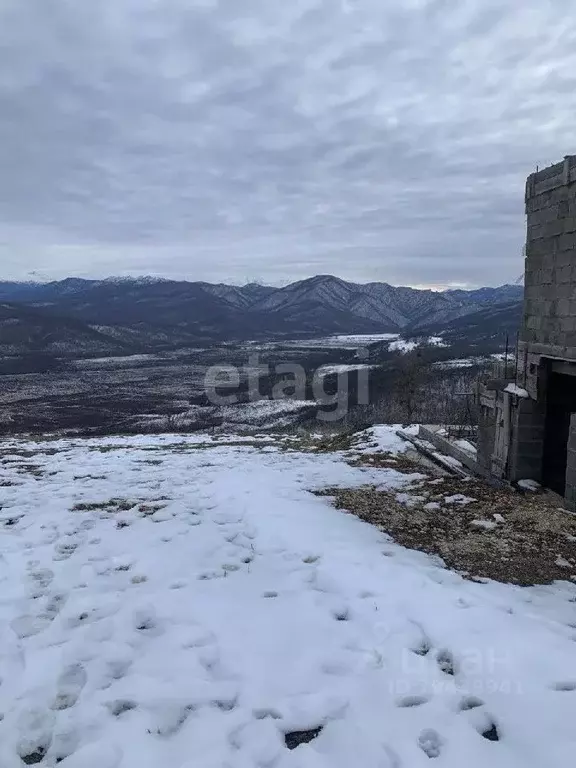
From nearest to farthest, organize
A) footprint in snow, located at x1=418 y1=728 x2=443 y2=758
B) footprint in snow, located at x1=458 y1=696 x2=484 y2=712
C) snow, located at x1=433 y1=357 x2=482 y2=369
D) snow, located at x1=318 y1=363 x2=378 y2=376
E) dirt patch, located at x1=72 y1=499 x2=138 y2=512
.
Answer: footprint in snow, located at x1=418 y1=728 x2=443 y2=758 → footprint in snow, located at x1=458 y1=696 x2=484 y2=712 → dirt patch, located at x1=72 y1=499 x2=138 y2=512 → snow, located at x1=433 y1=357 x2=482 y2=369 → snow, located at x1=318 y1=363 x2=378 y2=376

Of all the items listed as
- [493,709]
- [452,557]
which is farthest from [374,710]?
[452,557]

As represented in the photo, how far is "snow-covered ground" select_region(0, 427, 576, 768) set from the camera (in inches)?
120

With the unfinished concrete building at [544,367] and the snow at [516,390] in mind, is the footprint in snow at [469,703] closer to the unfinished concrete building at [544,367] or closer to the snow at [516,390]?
the unfinished concrete building at [544,367]

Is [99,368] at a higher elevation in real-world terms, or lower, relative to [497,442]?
lower

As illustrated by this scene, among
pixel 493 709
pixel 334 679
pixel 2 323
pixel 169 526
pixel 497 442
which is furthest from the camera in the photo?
pixel 2 323

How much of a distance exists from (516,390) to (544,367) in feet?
2.27

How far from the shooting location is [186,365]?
11450 cm

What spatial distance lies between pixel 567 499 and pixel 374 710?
5.83m

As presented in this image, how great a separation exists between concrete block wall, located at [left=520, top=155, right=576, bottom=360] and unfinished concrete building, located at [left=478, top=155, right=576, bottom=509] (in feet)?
0.05

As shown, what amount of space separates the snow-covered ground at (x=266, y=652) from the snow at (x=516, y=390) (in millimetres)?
4112

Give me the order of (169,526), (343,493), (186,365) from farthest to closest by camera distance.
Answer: (186,365), (343,493), (169,526)

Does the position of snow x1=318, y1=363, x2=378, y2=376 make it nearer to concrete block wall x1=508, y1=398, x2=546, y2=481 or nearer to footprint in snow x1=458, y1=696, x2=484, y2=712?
concrete block wall x1=508, y1=398, x2=546, y2=481

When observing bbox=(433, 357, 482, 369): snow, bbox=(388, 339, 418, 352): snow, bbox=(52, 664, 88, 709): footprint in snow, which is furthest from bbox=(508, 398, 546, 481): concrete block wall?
bbox=(388, 339, 418, 352): snow

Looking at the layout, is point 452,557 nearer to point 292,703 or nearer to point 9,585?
point 292,703
